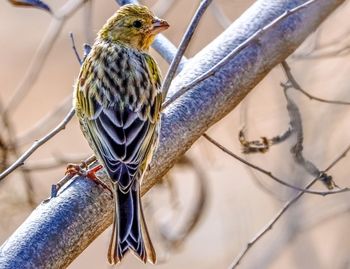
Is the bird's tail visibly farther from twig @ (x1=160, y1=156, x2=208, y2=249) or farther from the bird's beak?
twig @ (x1=160, y1=156, x2=208, y2=249)

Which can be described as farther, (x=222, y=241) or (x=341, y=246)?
(x=222, y=241)

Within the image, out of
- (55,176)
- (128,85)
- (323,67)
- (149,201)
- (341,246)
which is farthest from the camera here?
(55,176)

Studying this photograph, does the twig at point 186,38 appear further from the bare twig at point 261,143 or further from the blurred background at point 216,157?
the blurred background at point 216,157

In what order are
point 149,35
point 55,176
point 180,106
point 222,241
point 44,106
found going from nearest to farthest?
point 180,106, point 149,35, point 222,241, point 55,176, point 44,106

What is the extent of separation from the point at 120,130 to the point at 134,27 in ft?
2.55

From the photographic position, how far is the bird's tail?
363 centimetres

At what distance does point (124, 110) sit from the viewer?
4.25 m

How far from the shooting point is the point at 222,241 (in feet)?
29.8

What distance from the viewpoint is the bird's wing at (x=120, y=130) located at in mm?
3926

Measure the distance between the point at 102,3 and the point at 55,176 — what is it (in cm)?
349

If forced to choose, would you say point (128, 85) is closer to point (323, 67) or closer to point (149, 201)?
point (149, 201)

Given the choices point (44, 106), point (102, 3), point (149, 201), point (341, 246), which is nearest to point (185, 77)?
point (149, 201)

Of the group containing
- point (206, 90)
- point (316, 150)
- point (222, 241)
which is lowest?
point (222, 241)

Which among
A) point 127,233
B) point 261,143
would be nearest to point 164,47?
point 261,143
